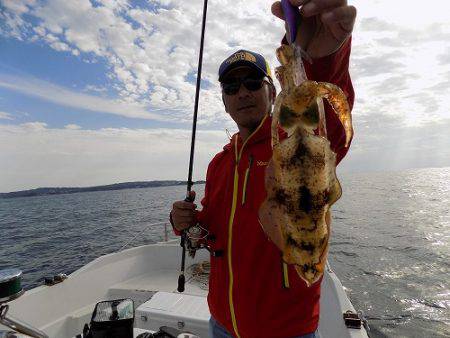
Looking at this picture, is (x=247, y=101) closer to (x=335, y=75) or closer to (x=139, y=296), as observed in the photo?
(x=335, y=75)

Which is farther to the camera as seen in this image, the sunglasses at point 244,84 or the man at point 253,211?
the sunglasses at point 244,84

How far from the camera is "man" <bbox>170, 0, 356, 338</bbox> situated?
8.05ft

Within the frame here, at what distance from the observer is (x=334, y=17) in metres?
1.99

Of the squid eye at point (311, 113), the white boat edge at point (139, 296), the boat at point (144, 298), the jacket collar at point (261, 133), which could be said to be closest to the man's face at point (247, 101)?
the jacket collar at point (261, 133)

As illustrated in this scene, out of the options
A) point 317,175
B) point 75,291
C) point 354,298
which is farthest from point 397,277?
point 317,175

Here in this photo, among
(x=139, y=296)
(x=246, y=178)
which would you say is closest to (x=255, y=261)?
(x=246, y=178)

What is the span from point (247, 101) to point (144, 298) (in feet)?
26.9

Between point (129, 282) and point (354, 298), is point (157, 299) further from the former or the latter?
point (354, 298)

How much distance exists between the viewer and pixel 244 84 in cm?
338

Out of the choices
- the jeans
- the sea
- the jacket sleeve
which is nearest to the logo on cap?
the jacket sleeve

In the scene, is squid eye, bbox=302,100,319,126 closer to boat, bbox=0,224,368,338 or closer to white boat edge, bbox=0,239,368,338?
boat, bbox=0,224,368,338

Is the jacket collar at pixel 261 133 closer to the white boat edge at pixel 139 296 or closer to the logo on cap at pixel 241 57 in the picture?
the logo on cap at pixel 241 57

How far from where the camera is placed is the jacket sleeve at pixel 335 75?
Result: 2.42 metres

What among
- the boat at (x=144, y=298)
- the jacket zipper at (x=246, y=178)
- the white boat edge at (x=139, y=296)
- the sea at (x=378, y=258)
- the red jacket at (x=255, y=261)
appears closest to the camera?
the red jacket at (x=255, y=261)
